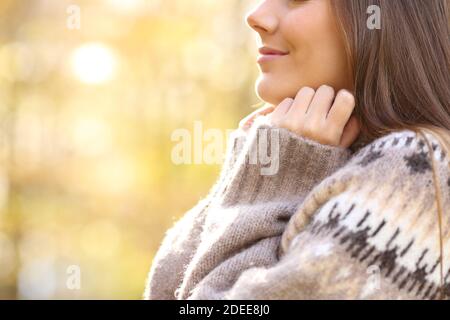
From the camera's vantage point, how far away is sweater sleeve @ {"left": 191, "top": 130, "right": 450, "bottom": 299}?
1.33 metres

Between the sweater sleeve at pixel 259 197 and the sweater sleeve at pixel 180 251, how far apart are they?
0.42 feet

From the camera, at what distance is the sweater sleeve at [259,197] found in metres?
1.53

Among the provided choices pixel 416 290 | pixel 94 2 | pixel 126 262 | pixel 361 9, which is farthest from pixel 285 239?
pixel 126 262

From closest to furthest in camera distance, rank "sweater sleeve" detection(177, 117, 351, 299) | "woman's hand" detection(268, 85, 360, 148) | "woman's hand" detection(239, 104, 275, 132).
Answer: "sweater sleeve" detection(177, 117, 351, 299)
"woman's hand" detection(268, 85, 360, 148)
"woman's hand" detection(239, 104, 275, 132)

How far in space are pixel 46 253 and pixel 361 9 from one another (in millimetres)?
7230

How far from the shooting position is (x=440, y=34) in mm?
1755

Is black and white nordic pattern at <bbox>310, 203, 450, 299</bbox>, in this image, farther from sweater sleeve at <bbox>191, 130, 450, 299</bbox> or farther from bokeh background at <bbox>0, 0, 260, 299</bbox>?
bokeh background at <bbox>0, 0, 260, 299</bbox>

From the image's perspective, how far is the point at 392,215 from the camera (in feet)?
4.45

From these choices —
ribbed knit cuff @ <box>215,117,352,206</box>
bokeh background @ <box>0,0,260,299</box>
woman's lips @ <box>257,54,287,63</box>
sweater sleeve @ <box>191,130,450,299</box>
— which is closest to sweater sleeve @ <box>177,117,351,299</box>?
ribbed knit cuff @ <box>215,117,352,206</box>

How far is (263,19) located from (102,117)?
6.86 meters

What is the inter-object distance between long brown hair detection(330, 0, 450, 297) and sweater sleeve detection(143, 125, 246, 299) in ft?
1.15

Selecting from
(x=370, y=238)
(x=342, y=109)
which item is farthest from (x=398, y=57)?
(x=370, y=238)

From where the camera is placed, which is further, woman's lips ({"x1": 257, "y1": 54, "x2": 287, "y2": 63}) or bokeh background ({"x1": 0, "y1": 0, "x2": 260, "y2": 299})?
bokeh background ({"x1": 0, "y1": 0, "x2": 260, "y2": 299})
